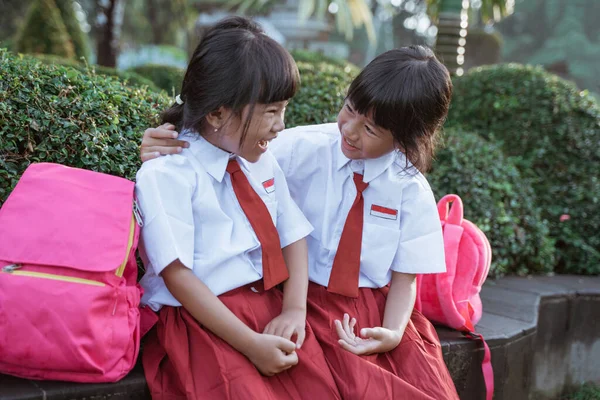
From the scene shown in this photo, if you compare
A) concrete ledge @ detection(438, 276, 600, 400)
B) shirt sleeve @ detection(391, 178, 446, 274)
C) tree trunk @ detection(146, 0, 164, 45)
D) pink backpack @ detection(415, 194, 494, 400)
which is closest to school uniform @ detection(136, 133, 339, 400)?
shirt sleeve @ detection(391, 178, 446, 274)

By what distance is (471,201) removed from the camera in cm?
382

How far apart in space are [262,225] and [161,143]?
40 cm

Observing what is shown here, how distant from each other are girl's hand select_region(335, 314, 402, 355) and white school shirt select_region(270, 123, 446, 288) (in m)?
0.21

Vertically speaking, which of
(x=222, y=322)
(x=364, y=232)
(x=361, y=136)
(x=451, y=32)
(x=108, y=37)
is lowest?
(x=222, y=322)

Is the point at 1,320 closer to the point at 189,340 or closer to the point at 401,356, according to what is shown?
the point at 189,340

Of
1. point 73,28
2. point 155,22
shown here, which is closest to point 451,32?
point 73,28

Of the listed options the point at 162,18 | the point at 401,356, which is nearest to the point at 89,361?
the point at 401,356

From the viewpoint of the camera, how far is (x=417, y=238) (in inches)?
91.4

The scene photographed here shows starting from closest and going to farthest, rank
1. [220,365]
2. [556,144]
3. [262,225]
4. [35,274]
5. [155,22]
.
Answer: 1. [35,274]
2. [220,365]
3. [262,225]
4. [556,144]
5. [155,22]

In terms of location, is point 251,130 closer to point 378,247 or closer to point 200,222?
point 200,222

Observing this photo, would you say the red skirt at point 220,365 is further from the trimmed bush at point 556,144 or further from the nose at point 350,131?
the trimmed bush at point 556,144

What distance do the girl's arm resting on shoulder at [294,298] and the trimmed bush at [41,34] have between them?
Answer: 7683 mm

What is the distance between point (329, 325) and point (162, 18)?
22.6 m

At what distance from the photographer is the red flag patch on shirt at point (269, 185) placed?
217 centimetres
